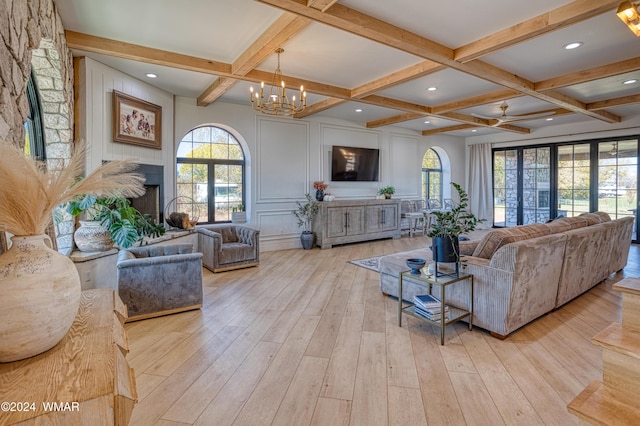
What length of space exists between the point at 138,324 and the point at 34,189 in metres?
2.45

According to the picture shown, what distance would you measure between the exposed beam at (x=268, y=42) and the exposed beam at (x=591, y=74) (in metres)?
3.82

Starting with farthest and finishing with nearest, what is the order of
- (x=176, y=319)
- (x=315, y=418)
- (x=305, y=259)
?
(x=305, y=259) < (x=176, y=319) < (x=315, y=418)

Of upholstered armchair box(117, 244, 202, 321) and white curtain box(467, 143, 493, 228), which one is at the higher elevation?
white curtain box(467, 143, 493, 228)

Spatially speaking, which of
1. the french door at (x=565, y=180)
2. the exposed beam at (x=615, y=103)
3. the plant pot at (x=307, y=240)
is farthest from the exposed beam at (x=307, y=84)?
the french door at (x=565, y=180)

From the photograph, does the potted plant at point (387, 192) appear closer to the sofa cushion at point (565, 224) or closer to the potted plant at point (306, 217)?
the potted plant at point (306, 217)

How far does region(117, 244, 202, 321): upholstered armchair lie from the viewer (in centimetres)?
301

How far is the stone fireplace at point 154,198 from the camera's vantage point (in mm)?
4906

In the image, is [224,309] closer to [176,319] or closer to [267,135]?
[176,319]

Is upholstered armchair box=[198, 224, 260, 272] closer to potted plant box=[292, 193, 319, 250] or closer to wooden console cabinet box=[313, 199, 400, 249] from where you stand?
potted plant box=[292, 193, 319, 250]

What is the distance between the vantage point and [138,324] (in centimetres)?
299

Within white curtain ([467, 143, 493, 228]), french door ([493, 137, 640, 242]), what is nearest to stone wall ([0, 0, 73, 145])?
french door ([493, 137, 640, 242])

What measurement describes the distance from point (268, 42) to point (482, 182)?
832cm

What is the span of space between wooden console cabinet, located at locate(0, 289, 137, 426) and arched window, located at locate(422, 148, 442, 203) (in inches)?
363

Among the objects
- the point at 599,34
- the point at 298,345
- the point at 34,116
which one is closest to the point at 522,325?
the point at 298,345
